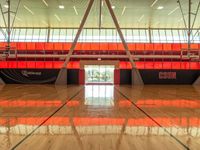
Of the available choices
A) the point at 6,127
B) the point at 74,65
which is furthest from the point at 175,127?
the point at 74,65

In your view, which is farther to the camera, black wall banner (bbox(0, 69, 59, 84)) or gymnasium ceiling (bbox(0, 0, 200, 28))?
black wall banner (bbox(0, 69, 59, 84))

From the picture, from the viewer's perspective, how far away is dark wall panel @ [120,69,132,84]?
119ft

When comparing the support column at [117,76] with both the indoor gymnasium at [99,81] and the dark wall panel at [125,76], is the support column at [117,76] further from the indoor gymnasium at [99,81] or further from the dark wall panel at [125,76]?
the dark wall panel at [125,76]

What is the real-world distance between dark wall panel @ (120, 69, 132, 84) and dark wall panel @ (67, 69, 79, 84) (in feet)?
18.8

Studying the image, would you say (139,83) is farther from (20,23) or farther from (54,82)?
(20,23)

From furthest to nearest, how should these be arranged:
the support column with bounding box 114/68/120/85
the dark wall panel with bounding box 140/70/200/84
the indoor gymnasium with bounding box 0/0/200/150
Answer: the support column with bounding box 114/68/120/85, the dark wall panel with bounding box 140/70/200/84, the indoor gymnasium with bounding box 0/0/200/150

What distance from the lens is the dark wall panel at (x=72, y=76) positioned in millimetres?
35656

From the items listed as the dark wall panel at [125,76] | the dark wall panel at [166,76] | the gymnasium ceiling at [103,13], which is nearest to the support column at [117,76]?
the dark wall panel at [125,76]

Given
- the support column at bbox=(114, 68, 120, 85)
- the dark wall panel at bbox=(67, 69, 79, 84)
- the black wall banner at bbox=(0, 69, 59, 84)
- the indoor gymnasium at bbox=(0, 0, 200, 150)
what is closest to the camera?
the indoor gymnasium at bbox=(0, 0, 200, 150)

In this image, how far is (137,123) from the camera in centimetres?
775

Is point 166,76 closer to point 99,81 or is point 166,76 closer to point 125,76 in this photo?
point 125,76

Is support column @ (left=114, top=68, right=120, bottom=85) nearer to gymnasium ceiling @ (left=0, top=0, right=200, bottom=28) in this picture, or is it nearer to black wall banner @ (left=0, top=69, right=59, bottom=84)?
gymnasium ceiling @ (left=0, top=0, right=200, bottom=28)

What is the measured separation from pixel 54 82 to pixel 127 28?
1923 cm

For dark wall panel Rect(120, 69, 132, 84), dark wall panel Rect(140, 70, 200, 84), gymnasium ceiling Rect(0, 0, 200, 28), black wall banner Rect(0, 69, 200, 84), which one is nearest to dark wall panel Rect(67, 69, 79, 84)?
black wall banner Rect(0, 69, 200, 84)
